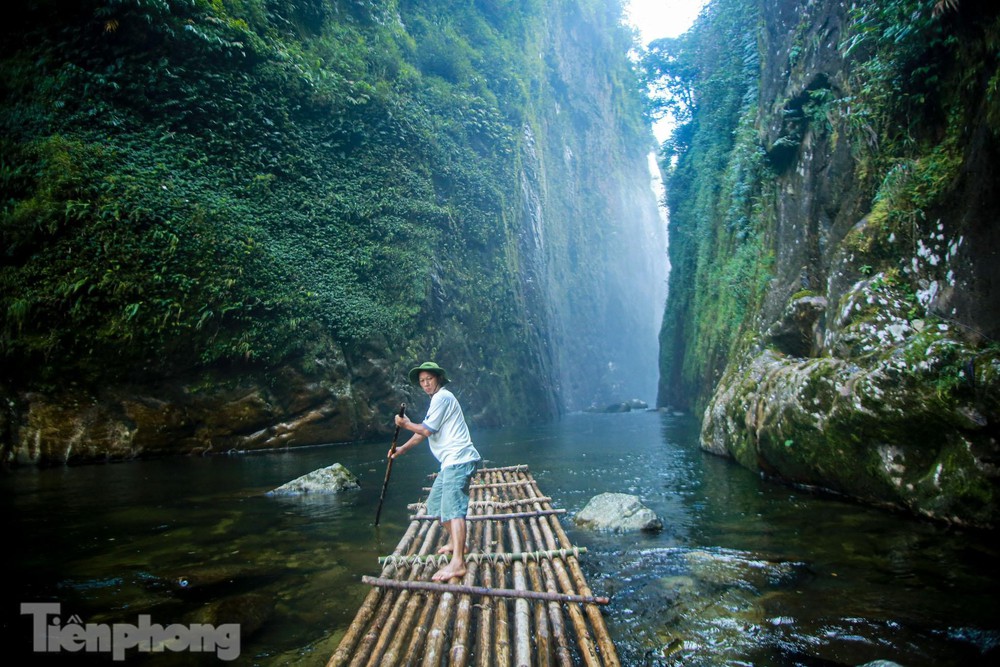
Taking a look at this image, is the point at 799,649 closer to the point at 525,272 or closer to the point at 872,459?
the point at 872,459

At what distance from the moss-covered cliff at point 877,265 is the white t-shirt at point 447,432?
4.90m

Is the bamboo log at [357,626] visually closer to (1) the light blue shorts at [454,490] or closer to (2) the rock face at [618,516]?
(1) the light blue shorts at [454,490]

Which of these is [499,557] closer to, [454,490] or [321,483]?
[454,490]

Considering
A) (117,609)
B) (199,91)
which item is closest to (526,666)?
(117,609)

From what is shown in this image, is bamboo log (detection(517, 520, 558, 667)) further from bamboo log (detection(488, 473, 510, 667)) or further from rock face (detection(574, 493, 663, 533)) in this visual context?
rock face (detection(574, 493, 663, 533))

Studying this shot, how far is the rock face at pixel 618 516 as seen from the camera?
578cm

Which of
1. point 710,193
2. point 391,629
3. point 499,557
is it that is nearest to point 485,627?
point 391,629

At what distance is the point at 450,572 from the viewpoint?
381cm

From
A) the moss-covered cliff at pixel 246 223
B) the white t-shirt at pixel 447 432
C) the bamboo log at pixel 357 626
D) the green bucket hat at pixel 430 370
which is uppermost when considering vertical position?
the moss-covered cliff at pixel 246 223

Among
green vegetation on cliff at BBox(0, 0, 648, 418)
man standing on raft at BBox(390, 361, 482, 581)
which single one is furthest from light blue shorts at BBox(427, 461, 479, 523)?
green vegetation on cliff at BBox(0, 0, 648, 418)

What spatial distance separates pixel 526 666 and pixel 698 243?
2281cm

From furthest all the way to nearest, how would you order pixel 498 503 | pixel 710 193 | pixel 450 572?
pixel 710 193
pixel 498 503
pixel 450 572

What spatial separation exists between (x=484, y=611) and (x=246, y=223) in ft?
44.2

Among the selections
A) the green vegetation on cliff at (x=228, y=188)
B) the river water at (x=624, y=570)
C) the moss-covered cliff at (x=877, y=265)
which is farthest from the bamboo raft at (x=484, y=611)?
the green vegetation on cliff at (x=228, y=188)
